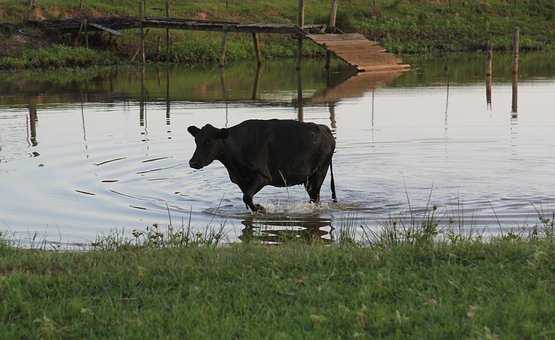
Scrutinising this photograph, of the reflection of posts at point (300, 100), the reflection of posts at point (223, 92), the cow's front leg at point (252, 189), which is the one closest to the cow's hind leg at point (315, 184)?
the cow's front leg at point (252, 189)

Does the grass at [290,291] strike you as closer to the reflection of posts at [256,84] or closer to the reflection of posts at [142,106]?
the reflection of posts at [142,106]

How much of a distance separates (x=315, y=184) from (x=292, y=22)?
4244cm

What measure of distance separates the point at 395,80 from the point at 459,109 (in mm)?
10367

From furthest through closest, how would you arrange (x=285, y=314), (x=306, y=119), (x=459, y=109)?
(x=459, y=109) < (x=306, y=119) < (x=285, y=314)

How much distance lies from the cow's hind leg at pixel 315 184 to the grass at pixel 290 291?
16.4 feet

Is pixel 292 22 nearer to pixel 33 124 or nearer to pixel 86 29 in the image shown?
pixel 86 29

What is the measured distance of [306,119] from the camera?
79.0 ft

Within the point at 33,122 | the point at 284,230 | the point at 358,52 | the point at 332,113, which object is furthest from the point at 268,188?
the point at 358,52

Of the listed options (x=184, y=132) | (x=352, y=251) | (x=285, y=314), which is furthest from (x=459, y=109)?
(x=285, y=314)

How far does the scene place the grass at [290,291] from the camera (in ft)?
20.9

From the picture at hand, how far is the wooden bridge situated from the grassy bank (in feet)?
4.46

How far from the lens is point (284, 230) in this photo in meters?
12.3

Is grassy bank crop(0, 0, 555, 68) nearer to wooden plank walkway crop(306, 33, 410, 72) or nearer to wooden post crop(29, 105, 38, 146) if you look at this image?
wooden plank walkway crop(306, 33, 410, 72)

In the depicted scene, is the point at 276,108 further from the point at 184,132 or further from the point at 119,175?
the point at 119,175
